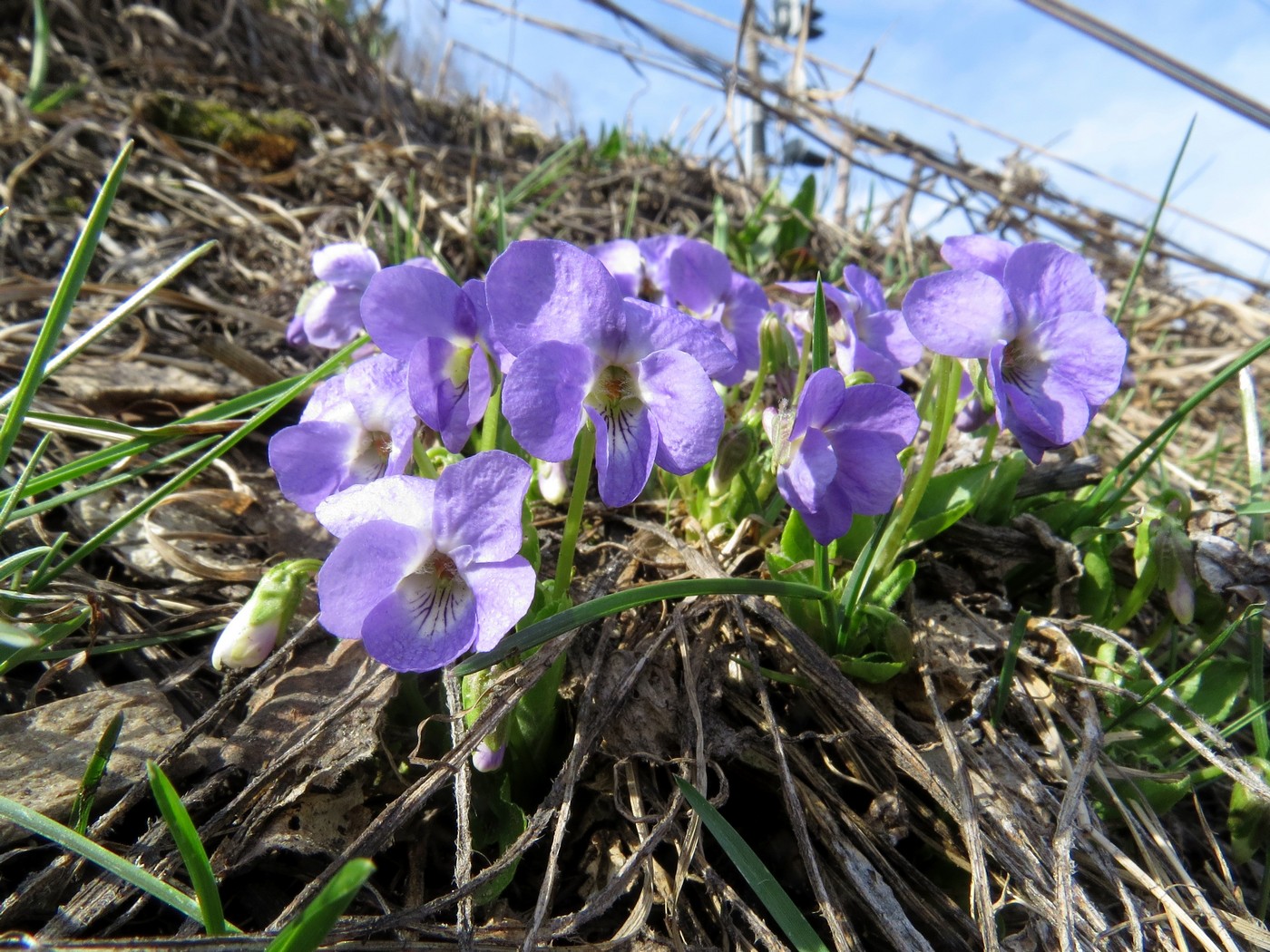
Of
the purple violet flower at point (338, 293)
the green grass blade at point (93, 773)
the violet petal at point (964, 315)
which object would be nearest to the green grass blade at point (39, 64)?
the purple violet flower at point (338, 293)

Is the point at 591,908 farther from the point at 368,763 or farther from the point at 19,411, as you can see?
the point at 19,411

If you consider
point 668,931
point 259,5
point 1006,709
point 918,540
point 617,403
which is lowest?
point 668,931

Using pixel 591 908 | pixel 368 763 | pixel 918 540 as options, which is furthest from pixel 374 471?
pixel 918 540

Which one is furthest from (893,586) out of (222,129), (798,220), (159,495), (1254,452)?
(222,129)

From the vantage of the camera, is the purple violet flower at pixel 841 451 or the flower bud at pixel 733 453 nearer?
the purple violet flower at pixel 841 451

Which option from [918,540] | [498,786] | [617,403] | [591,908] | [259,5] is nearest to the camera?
[591,908]

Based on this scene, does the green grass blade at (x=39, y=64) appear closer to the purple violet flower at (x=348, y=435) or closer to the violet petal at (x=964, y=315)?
the purple violet flower at (x=348, y=435)

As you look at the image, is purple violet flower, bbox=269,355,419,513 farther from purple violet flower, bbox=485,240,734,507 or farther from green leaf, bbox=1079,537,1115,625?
green leaf, bbox=1079,537,1115,625

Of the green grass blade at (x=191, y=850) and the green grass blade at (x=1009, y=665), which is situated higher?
the green grass blade at (x=1009, y=665)
